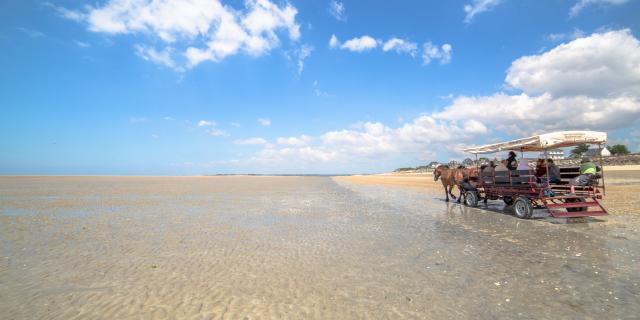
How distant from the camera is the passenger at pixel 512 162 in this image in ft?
48.7

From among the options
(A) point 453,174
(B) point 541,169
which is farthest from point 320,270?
(A) point 453,174

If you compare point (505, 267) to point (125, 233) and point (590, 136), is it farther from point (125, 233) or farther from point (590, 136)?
point (125, 233)

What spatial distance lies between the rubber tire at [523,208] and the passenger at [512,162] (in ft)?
6.64

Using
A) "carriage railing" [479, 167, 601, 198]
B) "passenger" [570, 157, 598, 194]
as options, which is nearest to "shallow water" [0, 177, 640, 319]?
"carriage railing" [479, 167, 601, 198]

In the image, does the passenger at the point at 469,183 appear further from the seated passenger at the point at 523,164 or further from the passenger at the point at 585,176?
the passenger at the point at 585,176

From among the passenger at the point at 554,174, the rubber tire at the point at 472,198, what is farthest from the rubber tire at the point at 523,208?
the rubber tire at the point at 472,198

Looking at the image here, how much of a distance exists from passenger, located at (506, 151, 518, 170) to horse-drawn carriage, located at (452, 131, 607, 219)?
1.11ft

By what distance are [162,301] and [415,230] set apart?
8188mm

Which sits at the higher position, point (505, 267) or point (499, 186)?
point (499, 186)

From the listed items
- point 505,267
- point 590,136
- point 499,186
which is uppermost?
point 590,136

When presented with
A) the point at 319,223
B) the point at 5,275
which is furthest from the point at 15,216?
the point at 319,223

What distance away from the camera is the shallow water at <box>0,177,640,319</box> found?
186 inches

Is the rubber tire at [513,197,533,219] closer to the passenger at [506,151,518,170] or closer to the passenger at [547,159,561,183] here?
the passenger at [547,159,561,183]

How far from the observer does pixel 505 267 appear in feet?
21.5
